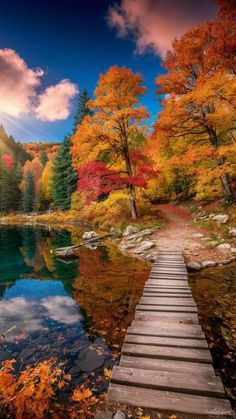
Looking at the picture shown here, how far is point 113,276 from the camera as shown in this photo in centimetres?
882

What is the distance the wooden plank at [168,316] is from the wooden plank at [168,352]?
37.1 inches

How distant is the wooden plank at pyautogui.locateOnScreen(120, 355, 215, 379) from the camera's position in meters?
3.14

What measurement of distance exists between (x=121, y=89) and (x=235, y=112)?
749 cm

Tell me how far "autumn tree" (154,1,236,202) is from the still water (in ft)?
26.1

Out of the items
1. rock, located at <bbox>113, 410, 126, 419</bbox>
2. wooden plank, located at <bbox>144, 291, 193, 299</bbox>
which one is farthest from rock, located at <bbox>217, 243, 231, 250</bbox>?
rock, located at <bbox>113, 410, 126, 419</bbox>

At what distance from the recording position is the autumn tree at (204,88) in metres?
11.3

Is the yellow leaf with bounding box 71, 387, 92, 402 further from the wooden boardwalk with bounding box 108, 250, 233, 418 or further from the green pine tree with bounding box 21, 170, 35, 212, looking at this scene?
the green pine tree with bounding box 21, 170, 35, 212

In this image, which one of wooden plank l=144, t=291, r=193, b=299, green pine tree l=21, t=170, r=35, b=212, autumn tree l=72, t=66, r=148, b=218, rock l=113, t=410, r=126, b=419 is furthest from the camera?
green pine tree l=21, t=170, r=35, b=212

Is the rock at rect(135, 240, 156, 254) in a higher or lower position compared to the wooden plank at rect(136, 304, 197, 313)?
higher

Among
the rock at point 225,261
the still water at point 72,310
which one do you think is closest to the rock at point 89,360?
the still water at point 72,310

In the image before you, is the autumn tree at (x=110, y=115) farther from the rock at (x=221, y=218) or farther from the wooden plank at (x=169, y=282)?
the wooden plank at (x=169, y=282)

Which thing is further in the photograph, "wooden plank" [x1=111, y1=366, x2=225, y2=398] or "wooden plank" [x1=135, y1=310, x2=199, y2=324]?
"wooden plank" [x1=135, y1=310, x2=199, y2=324]

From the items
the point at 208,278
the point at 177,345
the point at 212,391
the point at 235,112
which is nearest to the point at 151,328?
the point at 177,345

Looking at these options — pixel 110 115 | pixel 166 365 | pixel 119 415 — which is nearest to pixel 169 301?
pixel 166 365
